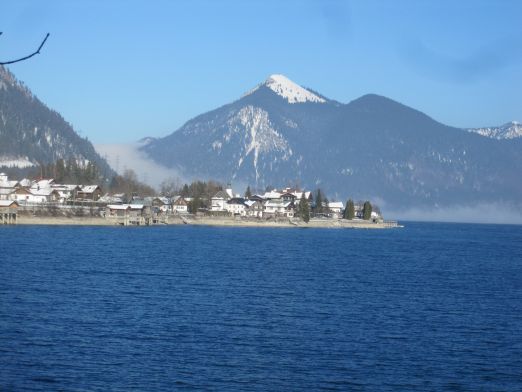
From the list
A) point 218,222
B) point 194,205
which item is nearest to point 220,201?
point 194,205

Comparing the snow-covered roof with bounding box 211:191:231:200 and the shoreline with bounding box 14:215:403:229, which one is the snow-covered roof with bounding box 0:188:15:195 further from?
the snow-covered roof with bounding box 211:191:231:200

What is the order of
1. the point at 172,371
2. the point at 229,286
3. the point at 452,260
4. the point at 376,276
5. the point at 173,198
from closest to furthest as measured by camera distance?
the point at 172,371 → the point at 229,286 → the point at 376,276 → the point at 452,260 → the point at 173,198

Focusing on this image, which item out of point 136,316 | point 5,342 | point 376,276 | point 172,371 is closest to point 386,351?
point 172,371

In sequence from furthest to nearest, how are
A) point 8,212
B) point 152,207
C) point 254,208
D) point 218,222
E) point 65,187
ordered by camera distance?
1. point 254,208
2. point 218,222
3. point 152,207
4. point 65,187
5. point 8,212

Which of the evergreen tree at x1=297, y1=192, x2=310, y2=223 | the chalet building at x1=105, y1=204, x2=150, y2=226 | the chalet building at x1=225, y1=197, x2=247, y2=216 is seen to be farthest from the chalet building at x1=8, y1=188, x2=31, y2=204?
the evergreen tree at x1=297, y1=192, x2=310, y2=223

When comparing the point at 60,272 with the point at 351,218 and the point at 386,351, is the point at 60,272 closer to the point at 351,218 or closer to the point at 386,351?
the point at 386,351

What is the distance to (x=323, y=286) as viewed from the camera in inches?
1820

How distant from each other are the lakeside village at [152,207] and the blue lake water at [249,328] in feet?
215

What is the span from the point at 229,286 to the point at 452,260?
35.7 metres

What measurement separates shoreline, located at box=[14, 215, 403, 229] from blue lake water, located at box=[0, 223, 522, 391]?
5906cm

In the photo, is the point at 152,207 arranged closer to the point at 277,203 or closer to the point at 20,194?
the point at 20,194

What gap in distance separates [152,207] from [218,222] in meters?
12.3

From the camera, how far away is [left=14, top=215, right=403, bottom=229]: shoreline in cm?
11538

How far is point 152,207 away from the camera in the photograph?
143625mm
